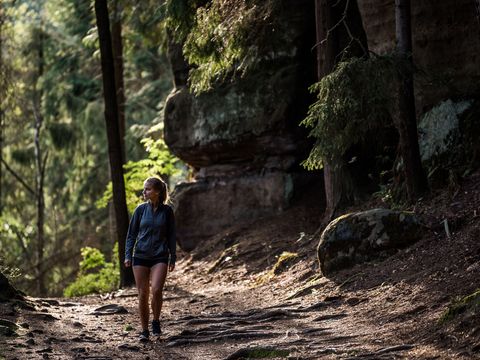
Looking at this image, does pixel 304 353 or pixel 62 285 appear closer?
pixel 304 353

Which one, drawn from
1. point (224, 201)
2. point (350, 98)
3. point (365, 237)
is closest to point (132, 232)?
point (365, 237)

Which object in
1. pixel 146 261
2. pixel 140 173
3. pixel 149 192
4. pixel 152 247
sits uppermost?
pixel 140 173

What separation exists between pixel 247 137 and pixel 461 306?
10.9 m

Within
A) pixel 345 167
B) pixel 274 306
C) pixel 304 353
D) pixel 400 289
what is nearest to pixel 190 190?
pixel 345 167

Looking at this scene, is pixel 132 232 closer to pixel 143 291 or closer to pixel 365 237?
pixel 143 291

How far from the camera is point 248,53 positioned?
14.7 metres

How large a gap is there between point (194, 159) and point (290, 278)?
23.6 ft

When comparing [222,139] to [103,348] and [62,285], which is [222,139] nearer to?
[103,348]

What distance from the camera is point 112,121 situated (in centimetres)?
1541

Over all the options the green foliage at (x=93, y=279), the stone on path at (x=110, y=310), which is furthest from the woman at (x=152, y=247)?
the green foliage at (x=93, y=279)

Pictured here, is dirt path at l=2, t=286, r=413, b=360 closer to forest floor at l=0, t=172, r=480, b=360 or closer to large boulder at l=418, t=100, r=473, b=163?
forest floor at l=0, t=172, r=480, b=360

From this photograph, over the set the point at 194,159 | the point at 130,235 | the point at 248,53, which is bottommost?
the point at 130,235

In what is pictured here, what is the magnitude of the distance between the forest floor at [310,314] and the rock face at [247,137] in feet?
12.3

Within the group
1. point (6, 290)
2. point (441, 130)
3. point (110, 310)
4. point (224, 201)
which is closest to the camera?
point (6, 290)
